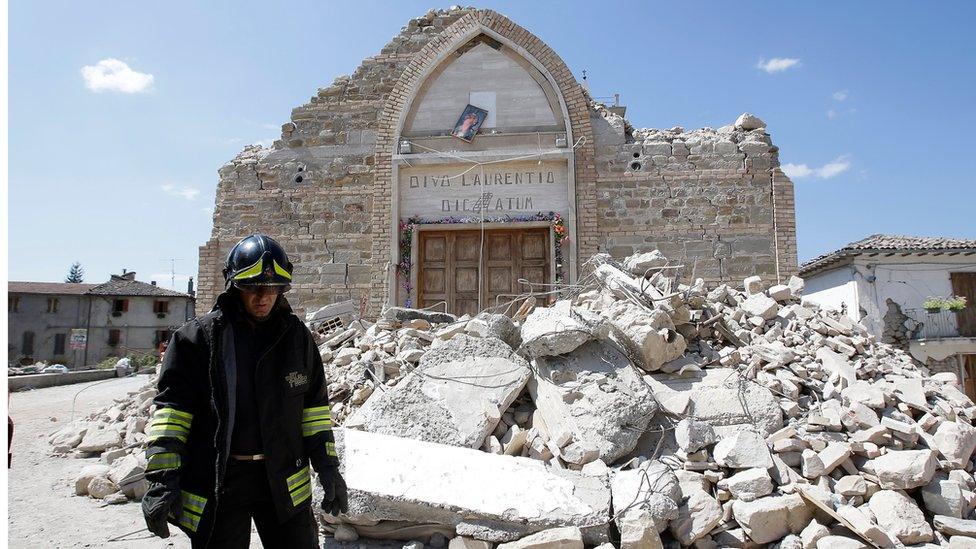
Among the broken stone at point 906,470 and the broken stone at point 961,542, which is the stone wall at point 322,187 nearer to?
the broken stone at point 906,470

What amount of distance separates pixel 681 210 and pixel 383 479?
8179 millimetres

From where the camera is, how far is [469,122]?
1092 cm

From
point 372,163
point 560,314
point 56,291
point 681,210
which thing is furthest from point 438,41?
point 56,291

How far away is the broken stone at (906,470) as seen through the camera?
4.05m

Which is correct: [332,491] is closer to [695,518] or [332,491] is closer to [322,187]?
[695,518]

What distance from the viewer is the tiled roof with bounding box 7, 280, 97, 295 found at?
3756 centimetres

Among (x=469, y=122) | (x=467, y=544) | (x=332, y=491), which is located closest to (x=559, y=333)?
(x=467, y=544)

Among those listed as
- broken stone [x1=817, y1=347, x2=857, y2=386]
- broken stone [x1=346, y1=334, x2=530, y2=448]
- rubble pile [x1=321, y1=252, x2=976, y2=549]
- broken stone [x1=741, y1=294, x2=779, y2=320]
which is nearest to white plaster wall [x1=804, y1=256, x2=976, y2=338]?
broken stone [x1=741, y1=294, x2=779, y2=320]

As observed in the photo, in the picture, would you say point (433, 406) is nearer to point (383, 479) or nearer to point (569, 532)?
point (383, 479)

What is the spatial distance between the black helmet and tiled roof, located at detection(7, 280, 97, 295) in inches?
1723

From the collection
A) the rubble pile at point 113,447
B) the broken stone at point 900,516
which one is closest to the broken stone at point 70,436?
the rubble pile at point 113,447

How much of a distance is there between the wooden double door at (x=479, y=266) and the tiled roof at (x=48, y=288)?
37709 mm

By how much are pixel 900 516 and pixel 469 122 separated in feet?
29.6

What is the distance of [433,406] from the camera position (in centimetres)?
501
